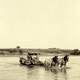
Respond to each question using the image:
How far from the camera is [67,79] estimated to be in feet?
96.4

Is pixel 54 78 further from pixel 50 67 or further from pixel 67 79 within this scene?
pixel 50 67

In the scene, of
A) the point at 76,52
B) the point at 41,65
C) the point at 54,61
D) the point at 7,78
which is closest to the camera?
the point at 7,78

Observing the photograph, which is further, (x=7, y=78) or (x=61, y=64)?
(x=61, y=64)

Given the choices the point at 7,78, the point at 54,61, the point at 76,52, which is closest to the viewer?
the point at 7,78

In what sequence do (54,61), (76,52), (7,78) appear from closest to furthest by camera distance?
(7,78) → (54,61) → (76,52)

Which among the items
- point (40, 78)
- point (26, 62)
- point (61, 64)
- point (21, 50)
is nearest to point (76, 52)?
point (21, 50)

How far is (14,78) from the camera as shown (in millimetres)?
29469

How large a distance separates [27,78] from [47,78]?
68.4 inches

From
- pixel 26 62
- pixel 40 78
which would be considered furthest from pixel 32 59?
pixel 40 78

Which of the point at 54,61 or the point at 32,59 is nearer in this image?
the point at 54,61

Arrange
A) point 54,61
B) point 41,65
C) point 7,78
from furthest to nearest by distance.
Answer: point 41,65, point 54,61, point 7,78

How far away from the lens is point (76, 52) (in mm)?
104562

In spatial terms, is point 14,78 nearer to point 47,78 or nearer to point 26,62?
point 47,78

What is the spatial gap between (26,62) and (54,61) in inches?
354
